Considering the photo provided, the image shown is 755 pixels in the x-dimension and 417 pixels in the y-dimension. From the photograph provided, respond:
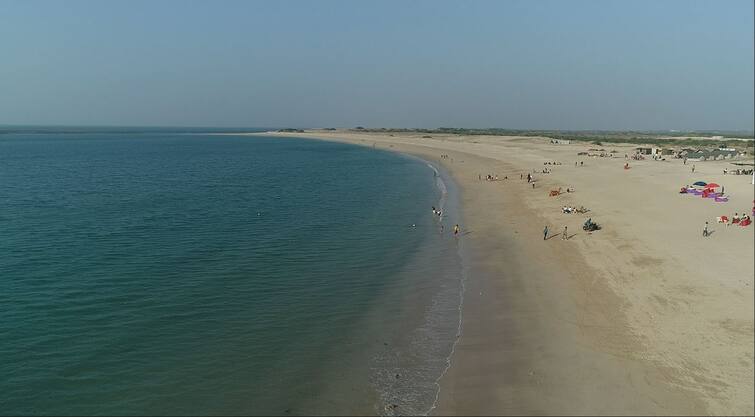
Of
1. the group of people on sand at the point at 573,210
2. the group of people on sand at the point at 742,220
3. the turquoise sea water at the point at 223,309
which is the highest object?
the group of people on sand at the point at 742,220

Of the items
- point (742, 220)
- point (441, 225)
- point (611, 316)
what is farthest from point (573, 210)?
point (611, 316)

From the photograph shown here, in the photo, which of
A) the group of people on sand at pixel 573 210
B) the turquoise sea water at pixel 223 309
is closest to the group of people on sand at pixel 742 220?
the group of people on sand at pixel 573 210

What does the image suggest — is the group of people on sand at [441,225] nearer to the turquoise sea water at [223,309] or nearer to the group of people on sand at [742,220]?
the turquoise sea water at [223,309]

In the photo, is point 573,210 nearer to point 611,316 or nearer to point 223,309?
point 611,316

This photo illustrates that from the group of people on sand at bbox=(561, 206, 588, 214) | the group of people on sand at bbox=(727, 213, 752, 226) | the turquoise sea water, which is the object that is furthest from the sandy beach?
the turquoise sea water

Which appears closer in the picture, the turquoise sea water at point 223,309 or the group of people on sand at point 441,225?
the turquoise sea water at point 223,309

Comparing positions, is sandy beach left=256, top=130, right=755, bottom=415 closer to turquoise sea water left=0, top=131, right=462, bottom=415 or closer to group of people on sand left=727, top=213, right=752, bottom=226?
group of people on sand left=727, top=213, right=752, bottom=226
